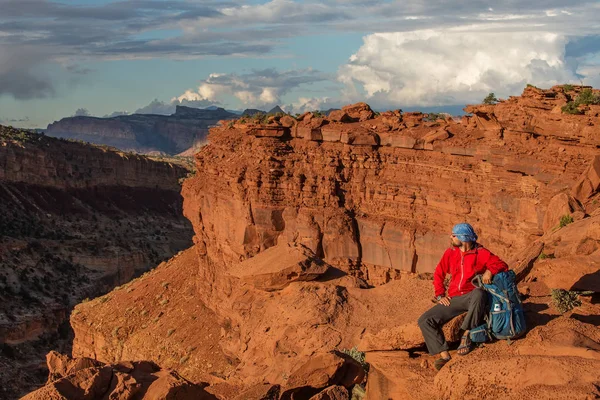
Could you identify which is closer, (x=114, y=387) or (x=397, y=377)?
(x=397, y=377)

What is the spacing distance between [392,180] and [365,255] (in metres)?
3.24

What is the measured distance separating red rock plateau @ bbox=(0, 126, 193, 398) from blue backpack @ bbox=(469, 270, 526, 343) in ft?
121

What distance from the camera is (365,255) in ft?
108

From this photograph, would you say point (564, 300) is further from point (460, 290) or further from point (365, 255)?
point (365, 255)

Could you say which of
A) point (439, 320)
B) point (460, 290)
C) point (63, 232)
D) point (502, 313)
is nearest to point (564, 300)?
point (460, 290)

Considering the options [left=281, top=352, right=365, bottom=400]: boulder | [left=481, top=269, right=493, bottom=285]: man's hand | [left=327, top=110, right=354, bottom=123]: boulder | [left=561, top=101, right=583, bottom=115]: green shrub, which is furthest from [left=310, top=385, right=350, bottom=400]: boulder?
[left=327, top=110, right=354, bottom=123]: boulder

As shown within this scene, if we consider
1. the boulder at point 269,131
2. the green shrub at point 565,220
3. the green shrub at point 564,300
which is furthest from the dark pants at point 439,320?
the boulder at point 269,131

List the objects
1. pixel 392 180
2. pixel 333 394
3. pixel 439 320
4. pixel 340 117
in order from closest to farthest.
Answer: pixel 439 320 → pixel 333 394 → pixel 392 180 → pixel 340 117

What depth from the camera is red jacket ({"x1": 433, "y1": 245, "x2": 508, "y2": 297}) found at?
1226 centimetres

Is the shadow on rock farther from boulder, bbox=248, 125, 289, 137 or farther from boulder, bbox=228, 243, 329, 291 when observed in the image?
boulder, bbox=248, 125, 289, 137

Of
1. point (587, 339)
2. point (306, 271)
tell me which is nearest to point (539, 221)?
point (306, 271)

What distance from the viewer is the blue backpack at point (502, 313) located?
38.1ft

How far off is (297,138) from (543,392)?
80.3 feet

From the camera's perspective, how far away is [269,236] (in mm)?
33562
